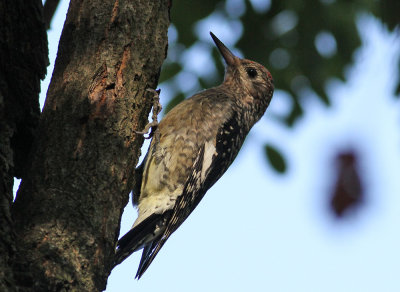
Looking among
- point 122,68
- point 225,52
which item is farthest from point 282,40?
point 122,68

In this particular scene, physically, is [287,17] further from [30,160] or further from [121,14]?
[30,160]

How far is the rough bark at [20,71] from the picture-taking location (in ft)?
8.72

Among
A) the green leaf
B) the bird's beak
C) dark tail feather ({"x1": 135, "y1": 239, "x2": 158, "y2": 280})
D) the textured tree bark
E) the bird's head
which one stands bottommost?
dark tail feather ({"x1": 135, "y1": 239, "x2": 158, "y2": 280})

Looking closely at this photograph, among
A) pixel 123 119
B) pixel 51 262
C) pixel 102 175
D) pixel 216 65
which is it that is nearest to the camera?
pixel 51 262

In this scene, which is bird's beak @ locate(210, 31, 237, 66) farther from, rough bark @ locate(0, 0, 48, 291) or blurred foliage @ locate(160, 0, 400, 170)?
rough bark @ locate(0, 0, 48, 291)

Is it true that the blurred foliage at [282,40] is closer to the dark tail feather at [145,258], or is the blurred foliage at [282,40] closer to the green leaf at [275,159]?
the green leaf at [275,159]

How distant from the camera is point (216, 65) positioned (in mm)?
4543

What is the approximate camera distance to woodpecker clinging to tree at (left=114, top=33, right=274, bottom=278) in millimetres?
4184

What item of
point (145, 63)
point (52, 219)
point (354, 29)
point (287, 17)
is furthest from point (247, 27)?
point (52, 219)

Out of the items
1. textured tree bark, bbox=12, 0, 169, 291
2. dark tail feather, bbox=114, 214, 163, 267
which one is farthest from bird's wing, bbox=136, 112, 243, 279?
textured tree bark, bbox=12, 0, 169, 291

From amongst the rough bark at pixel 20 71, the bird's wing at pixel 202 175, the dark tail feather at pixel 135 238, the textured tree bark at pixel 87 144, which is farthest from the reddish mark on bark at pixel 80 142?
the bird's wing at pixel 202 175

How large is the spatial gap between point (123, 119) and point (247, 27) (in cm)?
164

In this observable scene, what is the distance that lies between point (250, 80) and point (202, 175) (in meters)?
1.33

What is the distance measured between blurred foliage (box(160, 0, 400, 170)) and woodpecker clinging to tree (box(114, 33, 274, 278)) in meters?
0.19
